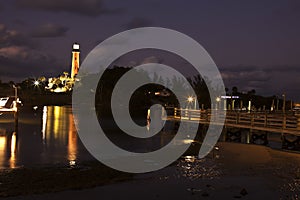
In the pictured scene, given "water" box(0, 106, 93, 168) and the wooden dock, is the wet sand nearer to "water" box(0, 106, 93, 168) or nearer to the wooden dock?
the wooden dock

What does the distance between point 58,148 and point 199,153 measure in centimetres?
1147

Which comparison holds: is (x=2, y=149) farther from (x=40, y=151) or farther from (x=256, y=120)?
(x=256, y=120)

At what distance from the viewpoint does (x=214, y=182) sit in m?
19.8

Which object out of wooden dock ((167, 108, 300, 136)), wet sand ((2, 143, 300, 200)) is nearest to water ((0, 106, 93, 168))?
wet sand ((2, 143, 300, 200))

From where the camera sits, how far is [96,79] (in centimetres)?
14438

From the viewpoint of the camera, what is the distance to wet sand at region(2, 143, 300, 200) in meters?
17.4

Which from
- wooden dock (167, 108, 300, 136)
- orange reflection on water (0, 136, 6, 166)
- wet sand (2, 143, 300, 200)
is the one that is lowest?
wet sand (2, 143, 300, 200)

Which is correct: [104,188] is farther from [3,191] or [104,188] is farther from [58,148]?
[58,148]

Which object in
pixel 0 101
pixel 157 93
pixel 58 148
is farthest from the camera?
pixel 157 93

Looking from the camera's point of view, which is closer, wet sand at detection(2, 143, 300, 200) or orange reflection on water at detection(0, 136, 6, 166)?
wet sand at detection(2, 143, 300, 200)

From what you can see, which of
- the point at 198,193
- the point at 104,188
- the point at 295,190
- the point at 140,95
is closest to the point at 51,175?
the point at 104,188

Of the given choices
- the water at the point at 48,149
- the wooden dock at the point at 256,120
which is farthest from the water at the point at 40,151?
the wooden dock at the point at 256,120

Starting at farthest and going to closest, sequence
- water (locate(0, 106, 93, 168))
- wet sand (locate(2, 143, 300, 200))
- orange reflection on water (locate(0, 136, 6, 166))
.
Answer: water (locate(0, 106, 93, 168)) → orange reflection on water (locate(0, 136, 6, 166)) → wet sand (locate(2, 143, 300, 200))

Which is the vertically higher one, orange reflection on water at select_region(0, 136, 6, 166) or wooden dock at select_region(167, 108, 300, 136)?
wooden dock at select_region(167, 108, 300, 136)
